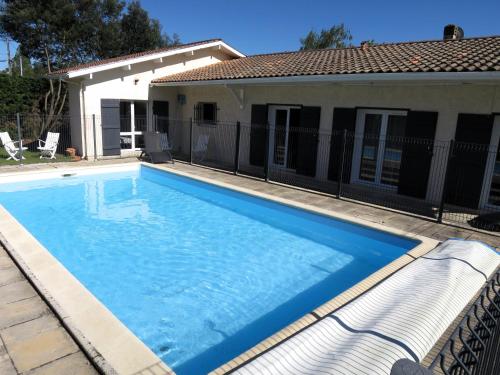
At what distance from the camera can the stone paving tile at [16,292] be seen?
12.8 ft

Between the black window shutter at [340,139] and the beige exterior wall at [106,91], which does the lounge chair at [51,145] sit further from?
the black window shutter at [340,139]

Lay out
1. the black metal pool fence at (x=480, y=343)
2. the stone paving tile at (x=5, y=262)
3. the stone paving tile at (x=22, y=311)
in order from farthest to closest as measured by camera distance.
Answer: the stone paving tile at (x=5, y=262), the stone paving tile at (x=22, y=311), the black metal pool fence at (x=480, y=343)

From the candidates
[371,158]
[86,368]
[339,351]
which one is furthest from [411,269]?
[371,158]

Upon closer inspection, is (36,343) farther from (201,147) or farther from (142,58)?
(142,58)

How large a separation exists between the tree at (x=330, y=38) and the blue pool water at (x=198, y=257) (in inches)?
1330

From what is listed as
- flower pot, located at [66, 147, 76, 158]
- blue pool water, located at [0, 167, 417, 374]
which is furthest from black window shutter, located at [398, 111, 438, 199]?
flower pot, located at [66, 147, 76, 158]

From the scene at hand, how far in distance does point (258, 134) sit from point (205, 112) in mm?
3766

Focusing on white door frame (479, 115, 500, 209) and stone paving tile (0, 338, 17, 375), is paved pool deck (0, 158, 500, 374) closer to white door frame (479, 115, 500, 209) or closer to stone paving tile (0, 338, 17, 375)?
stone paving tile (0, 338, 17, 375)

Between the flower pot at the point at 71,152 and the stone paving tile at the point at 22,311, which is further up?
the flower pot at the point at 71,152

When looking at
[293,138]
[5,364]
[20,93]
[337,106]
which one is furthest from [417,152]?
[20,93]

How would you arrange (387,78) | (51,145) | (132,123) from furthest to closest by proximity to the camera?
1. (132,123)
2. (51,145)
3. (387,78)

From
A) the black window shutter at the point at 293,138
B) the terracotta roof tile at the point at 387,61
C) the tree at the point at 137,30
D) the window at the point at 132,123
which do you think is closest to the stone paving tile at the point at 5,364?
the terracotta roof tile at the point at 387,61

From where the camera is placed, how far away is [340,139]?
404 inches

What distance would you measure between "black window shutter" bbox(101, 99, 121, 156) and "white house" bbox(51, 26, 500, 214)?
38 millimetres
